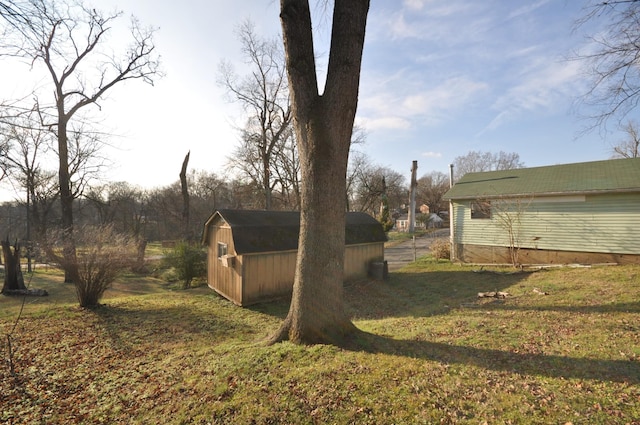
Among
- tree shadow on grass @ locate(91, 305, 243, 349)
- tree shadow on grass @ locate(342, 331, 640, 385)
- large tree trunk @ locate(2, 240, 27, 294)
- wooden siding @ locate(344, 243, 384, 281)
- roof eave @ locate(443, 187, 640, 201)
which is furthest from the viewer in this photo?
wooden siding @ locate(344, 243, 384, 281)

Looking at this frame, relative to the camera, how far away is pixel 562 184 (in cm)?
1293

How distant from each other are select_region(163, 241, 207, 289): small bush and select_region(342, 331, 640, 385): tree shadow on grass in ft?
36.7

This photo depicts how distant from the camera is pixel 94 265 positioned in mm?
8211

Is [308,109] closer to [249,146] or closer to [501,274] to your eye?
[501,274]

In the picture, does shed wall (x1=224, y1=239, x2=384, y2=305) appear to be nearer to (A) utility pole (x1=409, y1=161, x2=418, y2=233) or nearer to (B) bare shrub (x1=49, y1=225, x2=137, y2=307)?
(B) bare shrub (x1=49, y1=225, x2=137, y2=307)

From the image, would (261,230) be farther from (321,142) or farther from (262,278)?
(321,142)

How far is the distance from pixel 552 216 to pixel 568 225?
68 cm

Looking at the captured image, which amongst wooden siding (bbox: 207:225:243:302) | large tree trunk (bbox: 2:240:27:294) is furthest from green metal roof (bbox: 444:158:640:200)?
large tree trunk (bbox: 2:240:27:294)

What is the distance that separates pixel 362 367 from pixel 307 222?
2.09 metres

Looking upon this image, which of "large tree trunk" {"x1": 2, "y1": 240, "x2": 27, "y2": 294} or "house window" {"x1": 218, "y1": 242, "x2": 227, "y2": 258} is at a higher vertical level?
"house window" {"x1": 218, "y1": 242, "x2": 227, "y2": 258}

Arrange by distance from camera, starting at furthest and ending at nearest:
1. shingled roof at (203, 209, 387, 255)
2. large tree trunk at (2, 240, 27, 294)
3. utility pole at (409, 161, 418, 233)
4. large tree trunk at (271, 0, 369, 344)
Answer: utility pole at (409, 161, 418, 233) < large tree trunk at (2, 240, 27, 294) < shingled roof at (203, 209, 387, 255) < large tree trunk at (271, 0, 369, 344)

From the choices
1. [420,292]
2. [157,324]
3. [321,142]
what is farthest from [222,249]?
[321,142]

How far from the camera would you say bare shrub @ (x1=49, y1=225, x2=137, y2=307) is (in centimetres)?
811

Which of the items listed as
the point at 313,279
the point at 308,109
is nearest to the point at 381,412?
the point at 313,279
